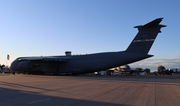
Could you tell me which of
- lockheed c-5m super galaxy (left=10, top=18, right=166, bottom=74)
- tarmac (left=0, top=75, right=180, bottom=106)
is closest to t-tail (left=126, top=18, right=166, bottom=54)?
lockheed c-5m super galaxy (left=10, top=18, right=166, bottom=74)

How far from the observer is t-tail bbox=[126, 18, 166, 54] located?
34844mm

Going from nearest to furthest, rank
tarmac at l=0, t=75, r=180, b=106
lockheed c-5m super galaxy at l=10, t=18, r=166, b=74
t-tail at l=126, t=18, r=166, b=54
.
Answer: tarmac at l=0, t=75, r=180, b=106 → t-tail at l=126, t=18, r=166, b=54 → lockheed c-5m super galaxy at l=10, t=18, r=166, b=74

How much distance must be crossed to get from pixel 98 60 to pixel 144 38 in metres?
9.64

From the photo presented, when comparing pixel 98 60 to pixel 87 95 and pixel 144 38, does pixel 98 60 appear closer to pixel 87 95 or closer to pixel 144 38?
Answer: pixel 144 38

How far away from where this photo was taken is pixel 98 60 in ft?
127

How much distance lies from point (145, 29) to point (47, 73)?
23.4 meters

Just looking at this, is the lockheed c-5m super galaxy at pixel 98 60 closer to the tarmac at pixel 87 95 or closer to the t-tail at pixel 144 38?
the t-tail at pixel 144 38

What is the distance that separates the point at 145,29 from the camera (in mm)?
35469

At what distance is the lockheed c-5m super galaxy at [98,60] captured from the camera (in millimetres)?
35219

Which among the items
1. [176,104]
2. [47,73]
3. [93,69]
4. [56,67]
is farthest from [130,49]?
[176,104]

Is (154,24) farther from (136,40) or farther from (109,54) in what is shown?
(109,54)

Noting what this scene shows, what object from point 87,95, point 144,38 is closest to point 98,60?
point 144,38

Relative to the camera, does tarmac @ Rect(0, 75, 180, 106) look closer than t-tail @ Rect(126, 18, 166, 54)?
Yes

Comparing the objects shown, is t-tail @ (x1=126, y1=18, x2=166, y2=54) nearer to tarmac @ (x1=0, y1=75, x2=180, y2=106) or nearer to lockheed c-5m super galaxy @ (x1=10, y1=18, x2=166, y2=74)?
lockheed c-5m super galaxy @ (x1=10, y1=18, x2=166, y2=74)
